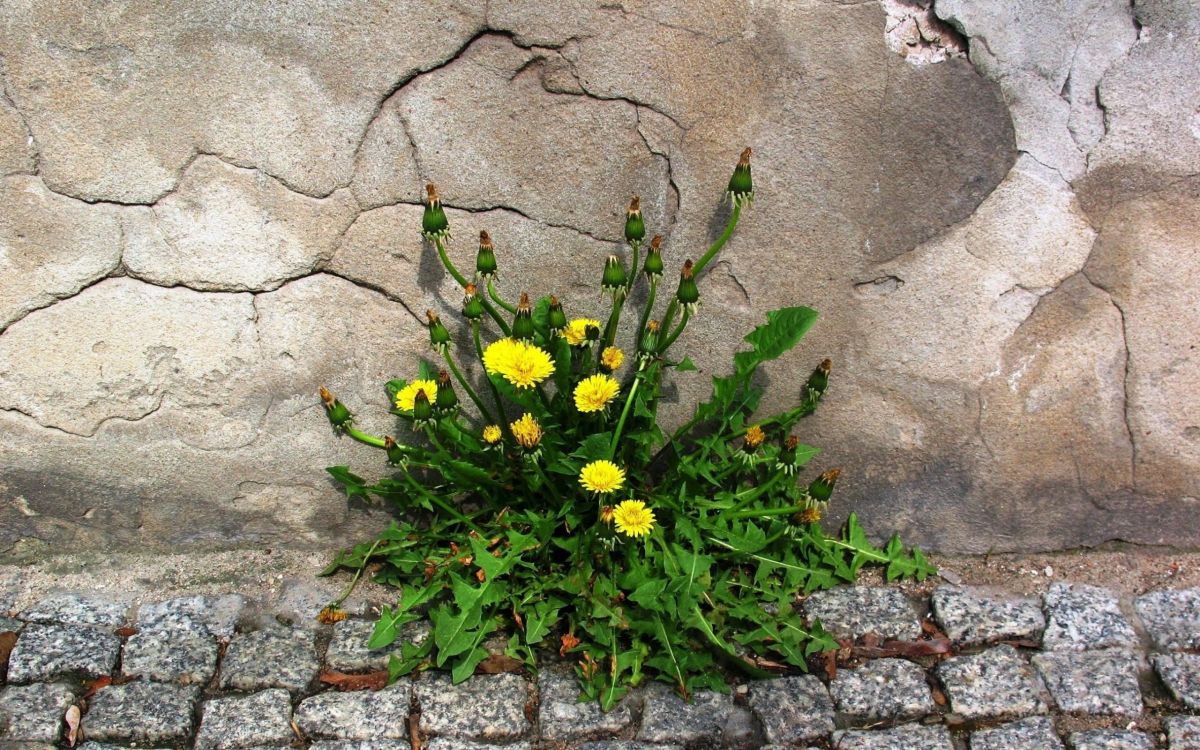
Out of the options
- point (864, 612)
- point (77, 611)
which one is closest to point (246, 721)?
point (77, 611)

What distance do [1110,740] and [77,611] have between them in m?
2.67

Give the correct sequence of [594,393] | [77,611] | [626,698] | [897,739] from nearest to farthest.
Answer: [897,739], [626,698], [594,393], [77,611]

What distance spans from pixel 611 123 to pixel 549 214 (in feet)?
0.94

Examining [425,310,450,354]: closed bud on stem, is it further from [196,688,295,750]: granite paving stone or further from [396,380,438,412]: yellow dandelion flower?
[196,688,295,750]: granite paving stone

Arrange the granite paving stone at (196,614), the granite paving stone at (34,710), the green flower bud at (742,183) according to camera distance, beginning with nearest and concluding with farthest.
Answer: the granite paving stone at (34,710) < the green flower bud at (742,183) < the granite paving stone at (196,614)

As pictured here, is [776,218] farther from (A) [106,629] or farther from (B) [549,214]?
(A) [106,629]

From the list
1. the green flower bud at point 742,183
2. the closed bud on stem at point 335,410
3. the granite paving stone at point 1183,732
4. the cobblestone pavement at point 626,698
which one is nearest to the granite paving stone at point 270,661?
the cobblestone pavement at point 626,698

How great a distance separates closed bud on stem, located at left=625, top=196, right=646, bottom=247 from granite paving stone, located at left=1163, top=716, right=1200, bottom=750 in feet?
5.81

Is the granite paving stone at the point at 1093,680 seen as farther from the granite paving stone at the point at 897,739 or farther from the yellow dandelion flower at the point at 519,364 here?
the yellow dandelion flower at the point at 519,364

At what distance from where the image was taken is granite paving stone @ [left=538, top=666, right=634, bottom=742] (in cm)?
255

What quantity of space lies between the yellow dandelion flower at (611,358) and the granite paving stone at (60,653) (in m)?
1.47

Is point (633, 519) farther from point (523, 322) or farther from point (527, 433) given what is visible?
point (523, 322)

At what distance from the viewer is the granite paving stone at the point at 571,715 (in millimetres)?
2555

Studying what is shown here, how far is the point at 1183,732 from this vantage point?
2.56 m
